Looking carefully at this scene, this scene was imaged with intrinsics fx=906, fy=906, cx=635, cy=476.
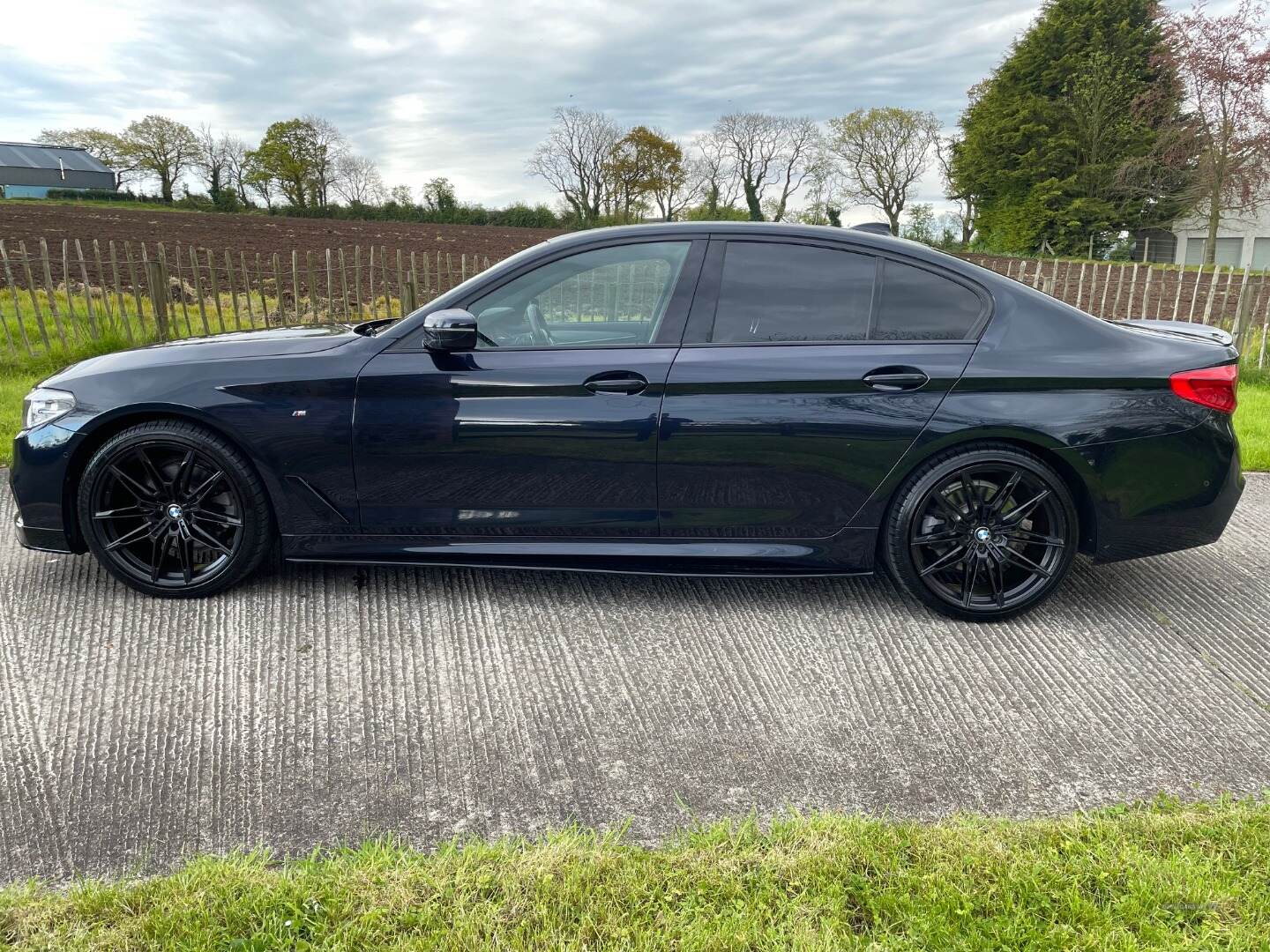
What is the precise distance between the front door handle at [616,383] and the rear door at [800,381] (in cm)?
13

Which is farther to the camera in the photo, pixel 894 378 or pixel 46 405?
pixel 46 405

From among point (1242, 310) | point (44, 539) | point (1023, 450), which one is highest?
point (1242, 310)

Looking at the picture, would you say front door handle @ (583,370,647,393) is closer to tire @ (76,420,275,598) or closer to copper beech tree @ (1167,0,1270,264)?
tire @ (76,420,275,598)

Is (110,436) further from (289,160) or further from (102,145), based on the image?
(102,145)

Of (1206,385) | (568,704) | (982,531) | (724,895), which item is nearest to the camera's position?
(724,895)

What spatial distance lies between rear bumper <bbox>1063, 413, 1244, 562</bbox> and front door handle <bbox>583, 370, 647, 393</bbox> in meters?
1.71

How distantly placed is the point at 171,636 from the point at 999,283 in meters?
3.60

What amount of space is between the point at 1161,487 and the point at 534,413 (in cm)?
252

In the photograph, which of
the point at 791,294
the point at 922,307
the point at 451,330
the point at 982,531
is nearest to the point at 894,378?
the point at 922,307

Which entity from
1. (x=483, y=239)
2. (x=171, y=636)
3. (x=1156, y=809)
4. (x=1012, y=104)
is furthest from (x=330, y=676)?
(x=1012, y=104)

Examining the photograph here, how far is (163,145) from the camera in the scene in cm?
6172

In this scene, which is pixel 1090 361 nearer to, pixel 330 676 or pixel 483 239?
pixel 330 676

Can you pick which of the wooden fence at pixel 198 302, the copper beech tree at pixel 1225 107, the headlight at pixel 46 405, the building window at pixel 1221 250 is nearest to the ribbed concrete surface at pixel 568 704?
the headlight at pixel 46 405

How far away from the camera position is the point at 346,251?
85.4 ft
